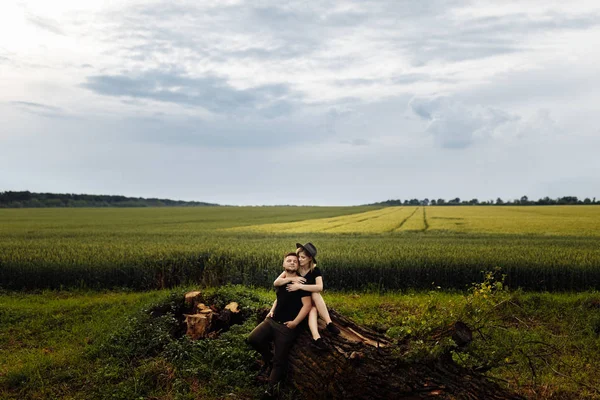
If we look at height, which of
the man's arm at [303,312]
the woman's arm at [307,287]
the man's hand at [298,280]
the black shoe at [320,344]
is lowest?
the black shoe at [320,344]

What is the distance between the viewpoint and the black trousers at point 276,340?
23.5ft

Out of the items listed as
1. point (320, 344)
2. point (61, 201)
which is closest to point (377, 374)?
point (320, 344)

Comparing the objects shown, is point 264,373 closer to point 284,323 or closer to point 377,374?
point 284,323

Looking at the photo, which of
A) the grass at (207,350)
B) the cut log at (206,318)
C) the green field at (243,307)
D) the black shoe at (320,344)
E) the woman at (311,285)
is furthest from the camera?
the cut log at (206,318)

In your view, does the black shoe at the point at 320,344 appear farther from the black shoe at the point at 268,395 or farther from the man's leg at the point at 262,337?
the black shoe at the point at 268,395

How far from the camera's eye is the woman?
6922 millimetres

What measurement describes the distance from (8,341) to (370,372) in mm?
8653

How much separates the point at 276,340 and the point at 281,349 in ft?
0.52

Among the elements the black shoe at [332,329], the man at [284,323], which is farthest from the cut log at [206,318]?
the black shoe at [332,329]

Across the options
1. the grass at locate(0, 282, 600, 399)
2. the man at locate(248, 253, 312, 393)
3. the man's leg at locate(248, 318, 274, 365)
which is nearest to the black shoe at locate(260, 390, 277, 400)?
the man at locate(248, 253, 312, 393)

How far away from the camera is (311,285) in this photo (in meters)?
6.97

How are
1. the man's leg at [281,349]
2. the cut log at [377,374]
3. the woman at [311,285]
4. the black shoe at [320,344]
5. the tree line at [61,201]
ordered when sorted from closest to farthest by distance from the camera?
the cut log at [377,374], the black shoe at [320,344], the woman at [311,285], the man's leg at [281,349], the tree line at [61,201]

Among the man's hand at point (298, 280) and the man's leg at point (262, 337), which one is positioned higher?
the man's hand at point (298, 280)

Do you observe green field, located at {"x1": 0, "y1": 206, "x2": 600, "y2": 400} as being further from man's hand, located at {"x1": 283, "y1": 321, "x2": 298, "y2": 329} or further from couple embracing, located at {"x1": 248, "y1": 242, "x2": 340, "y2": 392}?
man's hand, located at {"x1": 283, "y1": 321, "x2": 298, "y2": 329}
